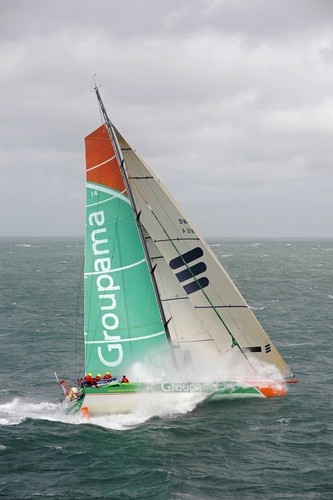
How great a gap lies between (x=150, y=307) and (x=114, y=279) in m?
2.18

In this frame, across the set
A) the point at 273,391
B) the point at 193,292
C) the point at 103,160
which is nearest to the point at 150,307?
the point at 193,292

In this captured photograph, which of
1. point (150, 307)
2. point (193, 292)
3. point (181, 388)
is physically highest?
point (193, 292)

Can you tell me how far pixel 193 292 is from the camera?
1109 inches

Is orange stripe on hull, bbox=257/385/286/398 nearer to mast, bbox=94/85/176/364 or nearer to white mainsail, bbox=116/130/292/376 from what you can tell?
white mainsail, bbox=116/130/292/376

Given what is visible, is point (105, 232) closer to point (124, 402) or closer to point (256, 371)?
point (124, 402)

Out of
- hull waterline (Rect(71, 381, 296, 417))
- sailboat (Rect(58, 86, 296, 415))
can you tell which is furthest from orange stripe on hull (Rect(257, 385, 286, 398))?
hull waterline (Rect(71, 381, 296, 417))

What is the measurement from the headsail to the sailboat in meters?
0.05

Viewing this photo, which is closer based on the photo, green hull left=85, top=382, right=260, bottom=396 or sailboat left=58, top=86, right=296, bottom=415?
green hull left=85, top=382, right=260, bottom=396

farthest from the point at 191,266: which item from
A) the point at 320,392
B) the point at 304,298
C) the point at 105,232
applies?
the point at 304,298

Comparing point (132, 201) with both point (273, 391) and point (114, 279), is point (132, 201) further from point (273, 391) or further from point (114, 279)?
point (273, 391)

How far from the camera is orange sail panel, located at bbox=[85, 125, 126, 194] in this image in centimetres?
2609

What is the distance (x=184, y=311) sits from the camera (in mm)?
28000

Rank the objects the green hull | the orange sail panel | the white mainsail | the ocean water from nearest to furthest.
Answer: the ocean water, the green hull, the orange sail panel, the white mainsail

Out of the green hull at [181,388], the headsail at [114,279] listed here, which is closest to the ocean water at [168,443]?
the green hull at [181,388]
